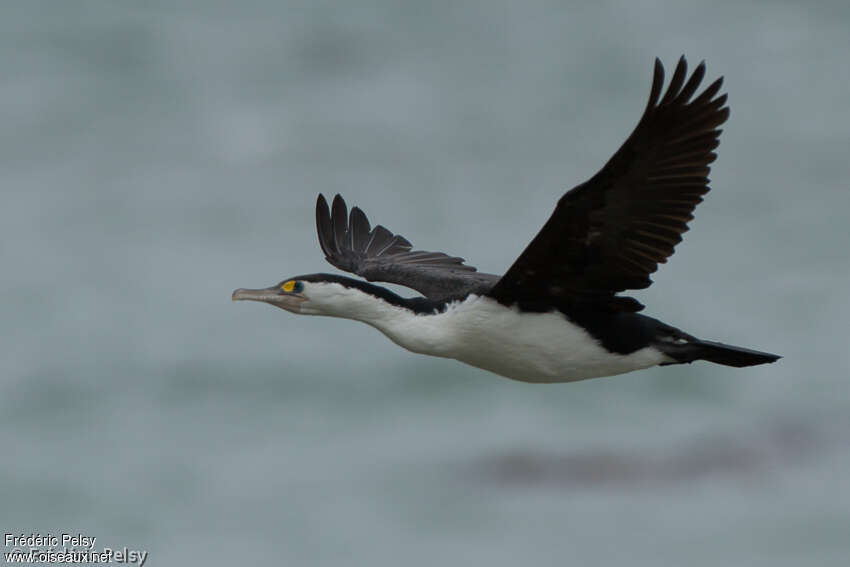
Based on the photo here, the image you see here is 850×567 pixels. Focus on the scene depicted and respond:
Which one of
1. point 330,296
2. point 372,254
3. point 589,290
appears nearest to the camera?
point 589,290

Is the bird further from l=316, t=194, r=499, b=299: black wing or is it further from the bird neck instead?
l=316, t=194, r=499, b=299: black wing

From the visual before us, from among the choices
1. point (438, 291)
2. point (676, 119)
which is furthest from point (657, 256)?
point (438, 291)

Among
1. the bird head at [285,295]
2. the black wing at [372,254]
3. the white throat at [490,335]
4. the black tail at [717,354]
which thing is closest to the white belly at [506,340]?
the white throat at [490,335]

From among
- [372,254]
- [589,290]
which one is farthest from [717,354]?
[372,254]

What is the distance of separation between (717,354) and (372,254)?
508 centimetres

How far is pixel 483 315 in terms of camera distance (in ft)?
44.7

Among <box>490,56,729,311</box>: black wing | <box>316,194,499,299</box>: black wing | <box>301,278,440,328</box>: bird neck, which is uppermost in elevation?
<box>316,194,499,299</box>: black wing

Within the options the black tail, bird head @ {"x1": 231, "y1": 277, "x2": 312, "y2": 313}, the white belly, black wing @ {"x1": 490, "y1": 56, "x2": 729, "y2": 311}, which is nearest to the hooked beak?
bird head @ {"x1": 231, "y1": 277, "x2": 312, "y2": 313}

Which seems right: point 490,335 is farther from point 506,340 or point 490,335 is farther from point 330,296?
point 330,296

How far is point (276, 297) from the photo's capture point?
46.3ft

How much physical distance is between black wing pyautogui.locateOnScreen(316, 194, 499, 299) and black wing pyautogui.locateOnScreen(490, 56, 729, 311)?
289 cm

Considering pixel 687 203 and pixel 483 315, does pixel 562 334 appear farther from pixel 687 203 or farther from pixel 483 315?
pixel 687 203

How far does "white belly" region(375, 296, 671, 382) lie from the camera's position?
537 inches

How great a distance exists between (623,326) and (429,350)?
1697 mm
